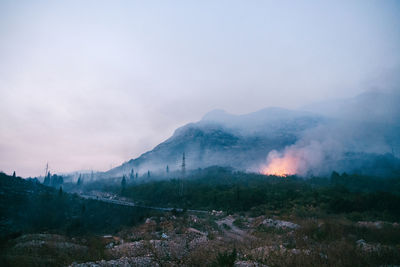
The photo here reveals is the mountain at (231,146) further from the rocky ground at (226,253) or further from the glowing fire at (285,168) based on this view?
the rocky ground at (226,253)

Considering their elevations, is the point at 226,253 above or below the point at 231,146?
below

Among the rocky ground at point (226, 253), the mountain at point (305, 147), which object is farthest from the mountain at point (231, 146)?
the rocky ground at point (226, 253)

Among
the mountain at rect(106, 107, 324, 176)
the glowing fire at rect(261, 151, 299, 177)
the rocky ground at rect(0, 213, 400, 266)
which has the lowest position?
the rocky ground at rect(0, 213, 400, 266)

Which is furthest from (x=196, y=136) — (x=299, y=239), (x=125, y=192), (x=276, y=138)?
(x=299, y=239)

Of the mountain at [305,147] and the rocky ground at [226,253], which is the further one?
the mountain at [305,147]

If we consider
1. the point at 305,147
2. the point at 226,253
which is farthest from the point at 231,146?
the point at 226,253

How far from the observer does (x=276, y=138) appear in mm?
169750

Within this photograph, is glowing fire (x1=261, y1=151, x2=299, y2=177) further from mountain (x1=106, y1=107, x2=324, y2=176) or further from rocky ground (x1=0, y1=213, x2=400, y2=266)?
rocky ground (x1=0, y1=213, x2=400, y2=266)

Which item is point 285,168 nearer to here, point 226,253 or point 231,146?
point 231,146

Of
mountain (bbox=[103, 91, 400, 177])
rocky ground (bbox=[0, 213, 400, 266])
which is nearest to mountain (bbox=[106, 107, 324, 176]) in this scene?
mountain (bbox=[103, 91, 400, 177])

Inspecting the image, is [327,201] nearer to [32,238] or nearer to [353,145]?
[32,238]

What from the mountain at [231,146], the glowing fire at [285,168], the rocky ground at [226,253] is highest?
the mountain at [231,146]

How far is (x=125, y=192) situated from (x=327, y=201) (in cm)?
7059

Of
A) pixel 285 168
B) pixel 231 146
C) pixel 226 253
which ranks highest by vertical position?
pixel 231 146
